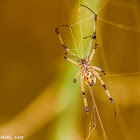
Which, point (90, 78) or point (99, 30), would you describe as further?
point (99, 30)

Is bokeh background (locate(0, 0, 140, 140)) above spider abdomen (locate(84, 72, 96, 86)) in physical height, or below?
above

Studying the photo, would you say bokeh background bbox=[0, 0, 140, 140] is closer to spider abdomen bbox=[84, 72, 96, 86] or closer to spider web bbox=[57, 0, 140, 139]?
spider web bbox=[57, 0, 140, 139]

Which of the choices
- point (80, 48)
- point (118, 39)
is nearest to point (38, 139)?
point (80, 48)

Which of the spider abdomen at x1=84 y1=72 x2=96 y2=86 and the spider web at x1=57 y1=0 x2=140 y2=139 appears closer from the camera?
the spider abdomen at x1=84 y1=72 x2=96 y2=86

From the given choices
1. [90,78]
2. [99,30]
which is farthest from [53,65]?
[90,78]

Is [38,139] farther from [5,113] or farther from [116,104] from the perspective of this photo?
[116,104]

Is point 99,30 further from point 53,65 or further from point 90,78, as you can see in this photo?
point 90,78

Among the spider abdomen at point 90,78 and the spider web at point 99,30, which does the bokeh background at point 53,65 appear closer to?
the spider web at point 99,30

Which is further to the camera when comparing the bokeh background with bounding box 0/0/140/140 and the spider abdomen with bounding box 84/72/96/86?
the bokeh background with bounding box 0/0/140/140

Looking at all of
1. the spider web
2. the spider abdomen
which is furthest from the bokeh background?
the spider abdomen
